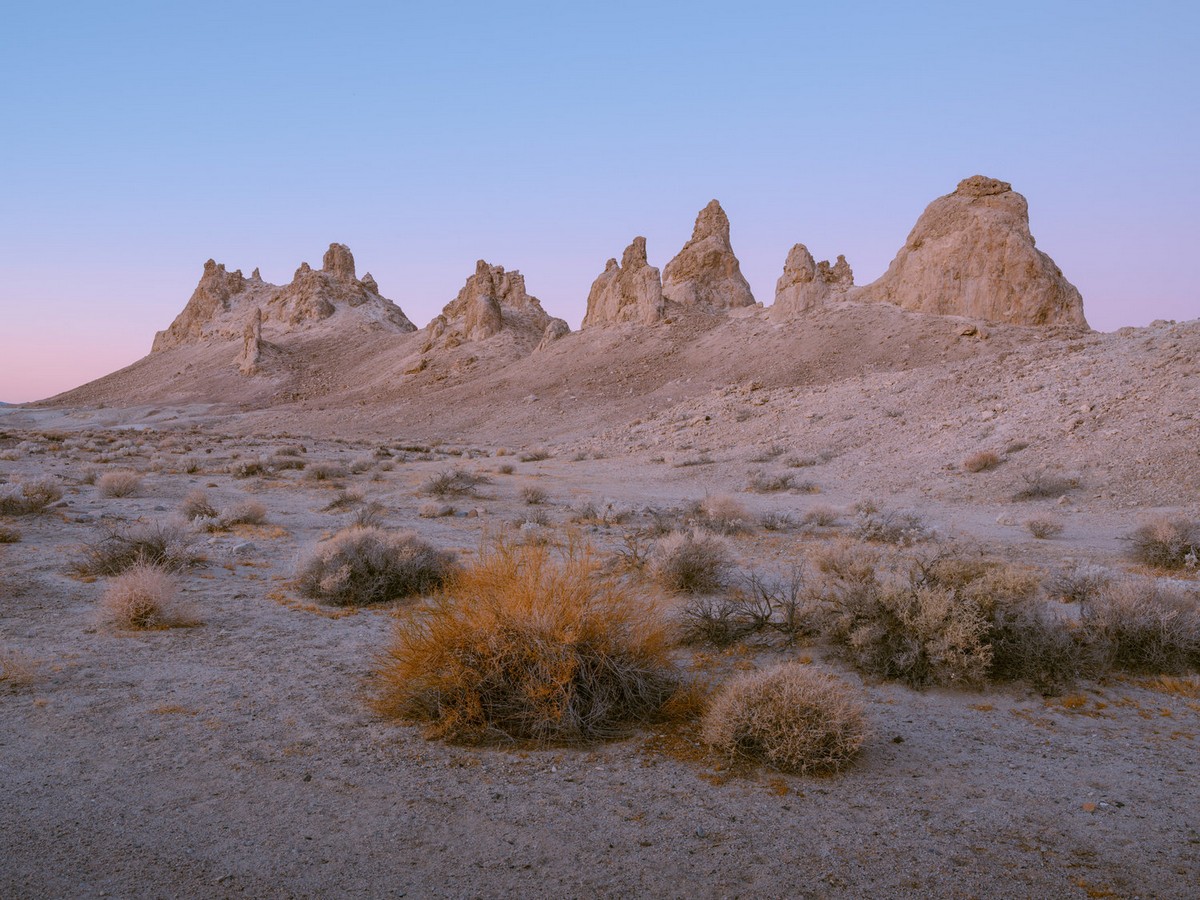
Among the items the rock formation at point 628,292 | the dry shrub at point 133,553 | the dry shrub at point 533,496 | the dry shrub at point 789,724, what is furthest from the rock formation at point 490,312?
the dry shrub at point 789,724

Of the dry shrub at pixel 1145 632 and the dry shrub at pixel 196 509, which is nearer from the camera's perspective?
the dry shrub at pixel 1145 632

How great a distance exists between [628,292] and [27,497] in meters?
43.9

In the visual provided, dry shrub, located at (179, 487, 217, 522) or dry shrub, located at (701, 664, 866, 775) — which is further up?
dry shrub, located at (179, 487, 217, 522)

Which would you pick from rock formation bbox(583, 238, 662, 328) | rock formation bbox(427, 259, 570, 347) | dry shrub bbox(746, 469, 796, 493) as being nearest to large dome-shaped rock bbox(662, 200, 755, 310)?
rock formation bbox(583, 238, 662, 328)

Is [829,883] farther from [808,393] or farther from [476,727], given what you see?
[808,393]

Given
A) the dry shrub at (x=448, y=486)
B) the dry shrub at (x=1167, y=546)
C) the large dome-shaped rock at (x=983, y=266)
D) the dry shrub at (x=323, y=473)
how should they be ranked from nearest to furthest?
the dry shrub at (x=1167, y=546), the dry shrub at (x=448, y=486), the dry shrub at (x=323, y=473), the large dome-shaped rock at (x=983, y=266)

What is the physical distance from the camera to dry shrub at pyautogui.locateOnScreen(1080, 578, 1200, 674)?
551cm

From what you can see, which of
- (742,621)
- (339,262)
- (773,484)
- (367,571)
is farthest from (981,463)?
(339,262)

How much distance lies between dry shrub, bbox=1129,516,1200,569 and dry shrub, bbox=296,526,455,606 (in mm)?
8688

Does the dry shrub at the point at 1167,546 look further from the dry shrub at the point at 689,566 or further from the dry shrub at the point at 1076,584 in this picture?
the dry shrub at the point at 689,566

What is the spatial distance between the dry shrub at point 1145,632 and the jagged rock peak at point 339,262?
87.1 metres

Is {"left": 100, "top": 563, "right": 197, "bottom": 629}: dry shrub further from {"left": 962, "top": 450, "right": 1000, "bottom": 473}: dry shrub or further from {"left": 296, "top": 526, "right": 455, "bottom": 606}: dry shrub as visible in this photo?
{"left": 962, "top": 450, "right": 1000, "bottom": 473}: dry shrub

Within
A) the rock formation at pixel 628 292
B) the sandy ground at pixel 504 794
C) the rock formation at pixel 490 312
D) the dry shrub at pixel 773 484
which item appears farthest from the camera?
the rock formation at pixel 490 312

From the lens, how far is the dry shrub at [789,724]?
399 centimetres
